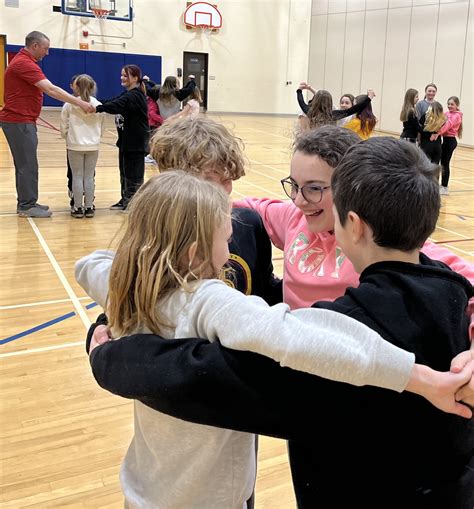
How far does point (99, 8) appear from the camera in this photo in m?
18.0

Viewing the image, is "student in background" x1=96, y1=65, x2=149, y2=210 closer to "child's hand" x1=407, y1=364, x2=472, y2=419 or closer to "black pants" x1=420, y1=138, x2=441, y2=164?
"black pants" x1=420, y1=138, x2=441, y2=164

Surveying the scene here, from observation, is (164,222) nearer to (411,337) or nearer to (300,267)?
(411,337)

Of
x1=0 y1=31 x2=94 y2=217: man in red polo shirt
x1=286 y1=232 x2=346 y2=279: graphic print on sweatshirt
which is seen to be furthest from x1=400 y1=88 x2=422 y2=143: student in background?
x1=286 y1=232 x2=346 y2=279: graphic print on sweatshirt

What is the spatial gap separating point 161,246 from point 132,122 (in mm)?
5945

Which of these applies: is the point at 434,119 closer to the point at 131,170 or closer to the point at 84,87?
the point at 131,170

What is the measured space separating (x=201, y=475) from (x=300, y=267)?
633mm

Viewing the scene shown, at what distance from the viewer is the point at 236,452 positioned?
1.15 metres

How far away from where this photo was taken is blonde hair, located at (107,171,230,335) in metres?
1.06

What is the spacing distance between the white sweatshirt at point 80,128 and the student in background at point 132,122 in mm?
282

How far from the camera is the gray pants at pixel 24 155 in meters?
6.31

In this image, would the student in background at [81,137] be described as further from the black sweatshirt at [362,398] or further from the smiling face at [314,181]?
the black sweatshirt at [362,398]

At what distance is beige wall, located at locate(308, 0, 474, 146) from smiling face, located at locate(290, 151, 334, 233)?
48.3ft

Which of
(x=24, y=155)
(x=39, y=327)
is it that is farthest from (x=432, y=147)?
(x=39, y=327)

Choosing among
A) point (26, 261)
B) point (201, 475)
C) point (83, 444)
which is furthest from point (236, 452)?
point (26, 261)
